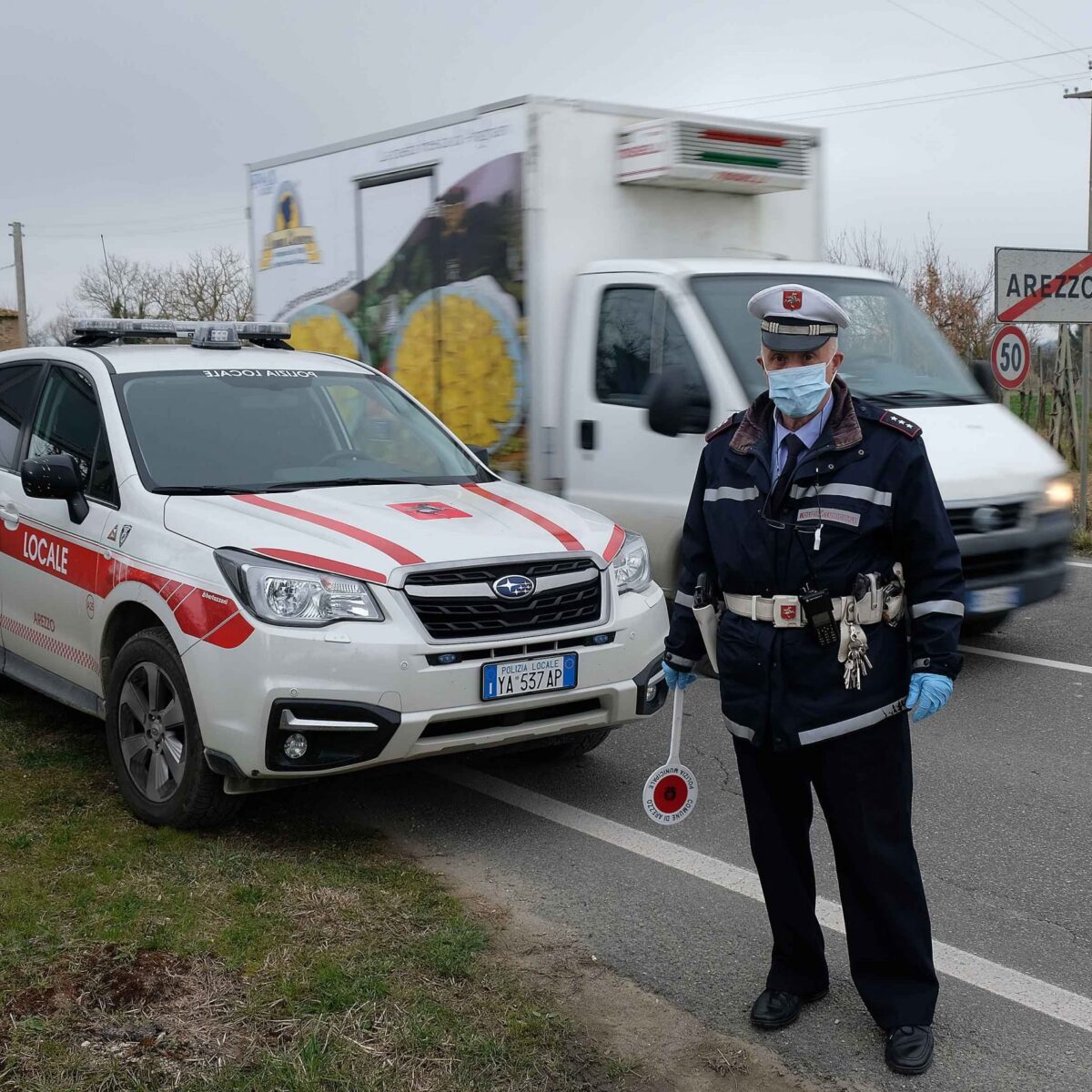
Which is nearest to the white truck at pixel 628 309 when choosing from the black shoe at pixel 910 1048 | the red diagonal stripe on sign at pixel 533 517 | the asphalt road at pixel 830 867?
the asphalt road at pixel 830 867

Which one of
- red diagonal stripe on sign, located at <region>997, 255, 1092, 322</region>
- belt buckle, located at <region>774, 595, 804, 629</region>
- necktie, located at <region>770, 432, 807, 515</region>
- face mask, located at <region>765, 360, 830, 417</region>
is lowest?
belt buckle, located at <region>774, 595, 804, 629</region>

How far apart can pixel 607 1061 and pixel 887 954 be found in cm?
75

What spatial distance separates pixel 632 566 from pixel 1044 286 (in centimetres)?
853

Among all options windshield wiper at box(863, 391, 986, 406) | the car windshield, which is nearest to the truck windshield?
windshield wiper at box(863, 391, 986, 406)

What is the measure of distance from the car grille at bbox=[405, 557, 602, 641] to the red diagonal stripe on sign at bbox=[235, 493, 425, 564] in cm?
10

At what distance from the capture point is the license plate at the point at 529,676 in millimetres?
4754

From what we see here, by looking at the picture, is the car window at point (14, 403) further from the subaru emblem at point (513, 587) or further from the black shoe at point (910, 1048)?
the black shoe at point (910, 1048)

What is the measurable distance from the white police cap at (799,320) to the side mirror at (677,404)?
3.63 m

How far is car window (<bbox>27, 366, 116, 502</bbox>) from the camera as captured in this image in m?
5.54

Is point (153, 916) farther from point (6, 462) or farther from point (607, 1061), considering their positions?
point (6, 462)

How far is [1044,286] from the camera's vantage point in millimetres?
12469

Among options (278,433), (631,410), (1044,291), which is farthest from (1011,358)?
(278,433)

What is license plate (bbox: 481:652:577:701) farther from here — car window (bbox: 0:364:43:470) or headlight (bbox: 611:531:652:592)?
car window (bbox: 0:364:43:470)

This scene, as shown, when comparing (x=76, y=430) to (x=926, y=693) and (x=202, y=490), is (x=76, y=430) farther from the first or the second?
(x=926, y=693)
